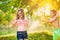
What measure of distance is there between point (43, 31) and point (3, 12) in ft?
0.99

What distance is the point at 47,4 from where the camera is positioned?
3.92 ft

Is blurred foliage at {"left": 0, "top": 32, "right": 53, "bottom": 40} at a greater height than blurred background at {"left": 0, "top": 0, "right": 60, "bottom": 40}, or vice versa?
blurred background at {"left": 0, "top": 0, "right": 60, "bottom": 40}

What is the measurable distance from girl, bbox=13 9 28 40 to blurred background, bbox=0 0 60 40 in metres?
0.02

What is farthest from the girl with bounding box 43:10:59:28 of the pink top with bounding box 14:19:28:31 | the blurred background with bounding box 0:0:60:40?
the pink top with bounding box 14:19:28:31

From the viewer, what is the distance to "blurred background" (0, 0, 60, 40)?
1160 mm

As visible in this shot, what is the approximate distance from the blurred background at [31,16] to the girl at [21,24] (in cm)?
2

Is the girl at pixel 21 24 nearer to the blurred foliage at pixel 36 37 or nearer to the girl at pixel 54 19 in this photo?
the blurred foliage at pixel 36 37

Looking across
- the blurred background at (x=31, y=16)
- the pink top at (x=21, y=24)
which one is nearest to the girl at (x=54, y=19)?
the blurred background at (x=31, y=16)

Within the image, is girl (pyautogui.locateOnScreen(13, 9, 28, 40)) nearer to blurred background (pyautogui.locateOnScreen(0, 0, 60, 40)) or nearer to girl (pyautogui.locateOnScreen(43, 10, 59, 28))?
blurred background (pyautogui.locateOnScreen(0, 0, 60, 40))

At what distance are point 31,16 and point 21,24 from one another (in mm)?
88

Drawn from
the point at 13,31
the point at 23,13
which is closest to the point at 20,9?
the point at 23,13

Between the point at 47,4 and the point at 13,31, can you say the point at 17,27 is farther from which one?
the point at 47,4

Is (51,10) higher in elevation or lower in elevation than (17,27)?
higher

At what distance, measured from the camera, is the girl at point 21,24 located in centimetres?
115
